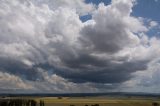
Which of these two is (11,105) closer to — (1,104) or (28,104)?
(1,104)

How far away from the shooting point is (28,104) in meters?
123

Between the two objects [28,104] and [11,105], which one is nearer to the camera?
[11,105]

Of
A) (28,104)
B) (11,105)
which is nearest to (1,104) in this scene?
(11,105)

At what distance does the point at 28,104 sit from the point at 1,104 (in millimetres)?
17800

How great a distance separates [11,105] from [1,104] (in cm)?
465

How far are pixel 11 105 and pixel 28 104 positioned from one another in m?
13.3

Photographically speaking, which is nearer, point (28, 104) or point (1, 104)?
point (1, 104)

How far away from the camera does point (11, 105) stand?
11056cm
